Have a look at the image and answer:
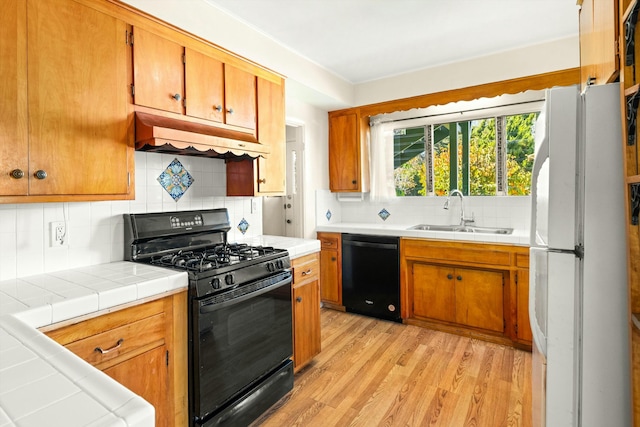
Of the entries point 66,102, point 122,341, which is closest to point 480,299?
point 122,341

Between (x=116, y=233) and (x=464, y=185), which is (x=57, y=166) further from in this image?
(x=464, y=185)

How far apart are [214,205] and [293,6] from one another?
151cm

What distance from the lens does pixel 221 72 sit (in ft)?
7.37

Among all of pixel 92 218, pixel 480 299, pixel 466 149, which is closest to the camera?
pixel 92 218

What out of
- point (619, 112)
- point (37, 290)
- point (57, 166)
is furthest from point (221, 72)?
point (619, 112)

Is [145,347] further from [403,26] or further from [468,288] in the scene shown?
[403,26]

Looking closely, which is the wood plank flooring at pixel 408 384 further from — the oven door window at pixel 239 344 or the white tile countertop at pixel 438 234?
the white tile countertop at pixel 438 234

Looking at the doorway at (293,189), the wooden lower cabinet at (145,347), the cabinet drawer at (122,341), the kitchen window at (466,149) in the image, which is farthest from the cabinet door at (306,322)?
the kitchen window at (466,149)

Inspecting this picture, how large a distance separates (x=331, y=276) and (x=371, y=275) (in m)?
0.48

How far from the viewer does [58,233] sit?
5.71ft

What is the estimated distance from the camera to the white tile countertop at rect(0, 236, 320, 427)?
54 centimetres

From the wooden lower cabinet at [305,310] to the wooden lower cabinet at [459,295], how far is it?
120cm

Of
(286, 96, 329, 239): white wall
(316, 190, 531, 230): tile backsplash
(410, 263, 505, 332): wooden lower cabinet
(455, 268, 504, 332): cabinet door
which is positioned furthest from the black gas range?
(316, 190, 531, 230): tile backsplash

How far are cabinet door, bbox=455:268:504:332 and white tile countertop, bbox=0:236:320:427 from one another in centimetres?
246
